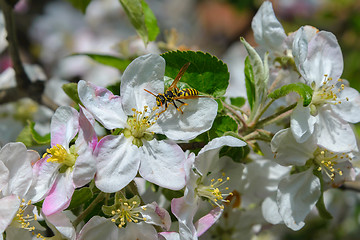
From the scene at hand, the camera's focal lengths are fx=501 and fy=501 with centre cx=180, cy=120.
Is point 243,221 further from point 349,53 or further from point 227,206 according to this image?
point 349,53

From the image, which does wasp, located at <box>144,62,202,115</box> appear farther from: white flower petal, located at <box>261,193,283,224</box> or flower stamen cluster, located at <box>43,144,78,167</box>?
white flower petal, located at <box>261,193,283,224</box>

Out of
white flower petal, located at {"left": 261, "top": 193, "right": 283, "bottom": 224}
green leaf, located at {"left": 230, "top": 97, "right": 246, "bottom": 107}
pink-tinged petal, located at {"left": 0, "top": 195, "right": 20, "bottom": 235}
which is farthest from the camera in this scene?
green leaf, located at {"left": 230, "top": 97, "right": 246, "bottom": 107}

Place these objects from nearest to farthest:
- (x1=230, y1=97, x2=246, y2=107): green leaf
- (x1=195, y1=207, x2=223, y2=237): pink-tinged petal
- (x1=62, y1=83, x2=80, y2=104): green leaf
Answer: (x1=195, y1=207, x2=223, y2=237): pink-tinged petal, (x1=62, y1=83, x2=80, y2=104): green leaf, (x1=230, y1=97, x2=246, y2=107): green leaf

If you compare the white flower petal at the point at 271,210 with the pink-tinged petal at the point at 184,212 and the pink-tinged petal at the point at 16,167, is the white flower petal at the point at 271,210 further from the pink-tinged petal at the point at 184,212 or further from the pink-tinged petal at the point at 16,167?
the pink-tinged petal at the point at 16,167

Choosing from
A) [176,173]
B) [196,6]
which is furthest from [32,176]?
[196,6]

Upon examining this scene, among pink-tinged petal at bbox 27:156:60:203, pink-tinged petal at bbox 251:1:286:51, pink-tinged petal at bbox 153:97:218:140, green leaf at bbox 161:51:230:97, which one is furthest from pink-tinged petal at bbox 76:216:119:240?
pink-tinged petal at bbox 251:1:286:51

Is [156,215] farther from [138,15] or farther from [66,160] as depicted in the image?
[138,15]

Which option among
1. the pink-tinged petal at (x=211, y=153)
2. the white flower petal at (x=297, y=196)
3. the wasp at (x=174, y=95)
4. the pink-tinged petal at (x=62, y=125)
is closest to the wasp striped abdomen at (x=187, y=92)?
the wasp at (x=174, y=95)

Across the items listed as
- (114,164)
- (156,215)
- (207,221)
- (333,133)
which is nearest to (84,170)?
(114,164)
